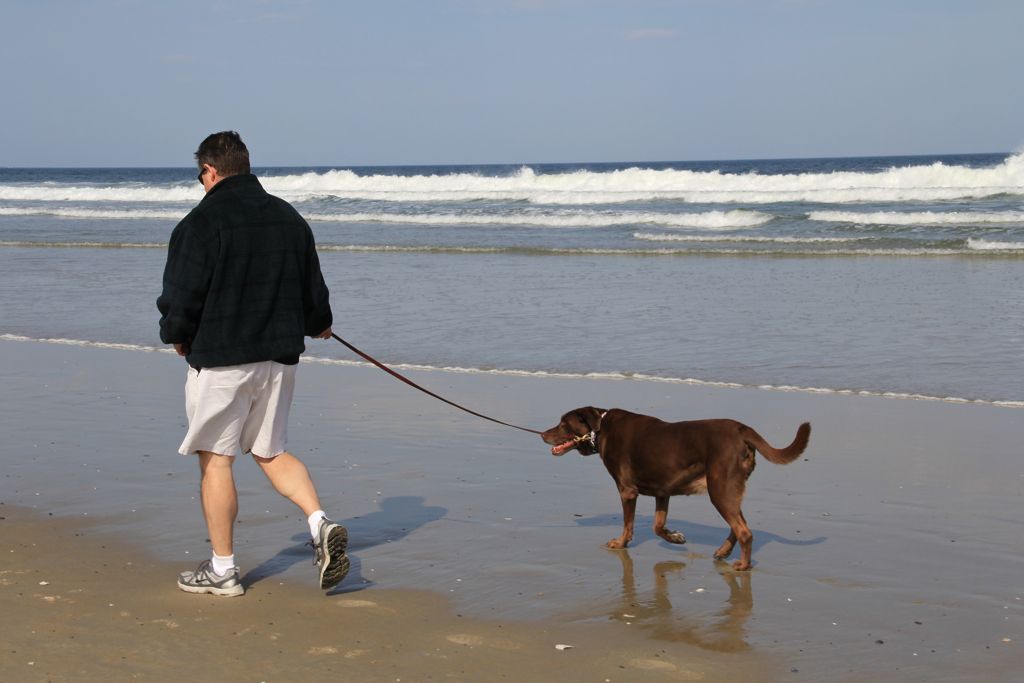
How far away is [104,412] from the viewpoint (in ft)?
24.6

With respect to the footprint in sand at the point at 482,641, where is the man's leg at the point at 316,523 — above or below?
above

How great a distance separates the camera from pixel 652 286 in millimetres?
14891

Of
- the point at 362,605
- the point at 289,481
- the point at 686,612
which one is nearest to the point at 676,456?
the point at 686,612

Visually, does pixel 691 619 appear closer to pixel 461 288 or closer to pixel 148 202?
pixel 461 288

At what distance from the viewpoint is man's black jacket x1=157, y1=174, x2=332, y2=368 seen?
4.02 m

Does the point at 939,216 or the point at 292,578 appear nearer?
the point at 292,578

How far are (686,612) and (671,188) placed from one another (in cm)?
3811

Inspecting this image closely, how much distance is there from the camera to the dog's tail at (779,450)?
4605 millimetres

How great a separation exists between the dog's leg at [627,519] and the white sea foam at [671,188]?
2880 centimetres

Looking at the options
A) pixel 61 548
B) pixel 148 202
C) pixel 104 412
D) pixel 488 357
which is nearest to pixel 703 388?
pixel 488 357

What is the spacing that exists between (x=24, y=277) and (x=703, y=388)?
38.7ft

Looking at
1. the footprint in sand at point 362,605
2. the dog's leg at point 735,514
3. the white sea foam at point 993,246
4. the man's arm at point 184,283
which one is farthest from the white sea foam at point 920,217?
the man's arm at point 184,283

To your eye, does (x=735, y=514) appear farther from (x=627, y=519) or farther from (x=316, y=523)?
(x=316, y=523)

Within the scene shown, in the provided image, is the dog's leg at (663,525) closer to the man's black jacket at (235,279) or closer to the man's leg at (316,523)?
the man's leg at (316,523)
